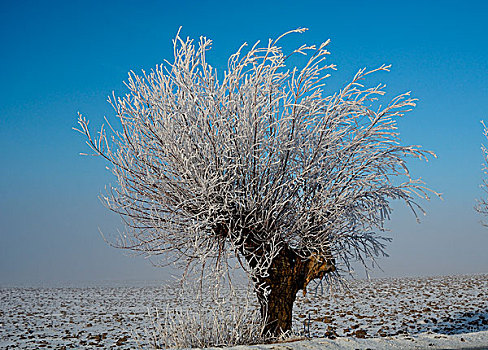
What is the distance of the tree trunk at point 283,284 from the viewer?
Answer: 25.2 feet

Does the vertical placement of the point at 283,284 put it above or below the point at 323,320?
above

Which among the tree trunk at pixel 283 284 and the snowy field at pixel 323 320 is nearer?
the tree trunk at pixel 283 284

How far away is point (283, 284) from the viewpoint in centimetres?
775

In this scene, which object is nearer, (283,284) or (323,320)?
(283,284)

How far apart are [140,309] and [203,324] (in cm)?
922

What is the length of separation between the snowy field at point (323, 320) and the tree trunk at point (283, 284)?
1.70 ft

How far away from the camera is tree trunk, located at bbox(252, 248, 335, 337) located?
7.69 meters

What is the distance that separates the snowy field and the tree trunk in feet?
1.70

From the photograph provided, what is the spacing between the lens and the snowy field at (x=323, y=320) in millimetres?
9633

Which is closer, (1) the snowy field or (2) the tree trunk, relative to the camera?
(2) the tree trunk

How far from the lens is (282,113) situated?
283 inches

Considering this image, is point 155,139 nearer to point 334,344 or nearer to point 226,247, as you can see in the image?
point 226,247

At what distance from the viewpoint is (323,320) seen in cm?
1186

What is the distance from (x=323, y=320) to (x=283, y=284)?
4753 millimetres
